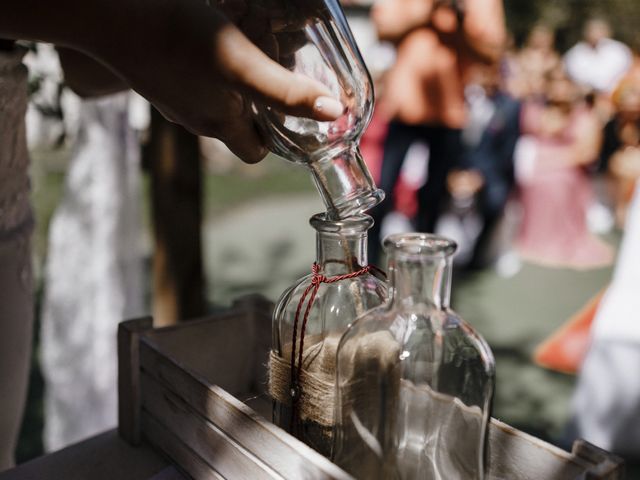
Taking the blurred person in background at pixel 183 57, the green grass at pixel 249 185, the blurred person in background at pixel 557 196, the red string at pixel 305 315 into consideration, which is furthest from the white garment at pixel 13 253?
the green grass at pixel 249 185

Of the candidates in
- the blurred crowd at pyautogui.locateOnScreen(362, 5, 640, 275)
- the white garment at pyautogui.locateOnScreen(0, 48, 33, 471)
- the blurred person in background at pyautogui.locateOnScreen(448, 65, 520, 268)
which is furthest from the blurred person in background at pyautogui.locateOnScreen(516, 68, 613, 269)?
the white garment at pyautogui.locateOnScreen(0, 48, 33, 471)

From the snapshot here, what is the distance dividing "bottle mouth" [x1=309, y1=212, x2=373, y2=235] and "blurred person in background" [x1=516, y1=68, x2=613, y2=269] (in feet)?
12.0

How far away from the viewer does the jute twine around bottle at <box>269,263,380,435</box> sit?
65 centimetres

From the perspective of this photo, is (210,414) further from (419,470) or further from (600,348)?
(600,348)

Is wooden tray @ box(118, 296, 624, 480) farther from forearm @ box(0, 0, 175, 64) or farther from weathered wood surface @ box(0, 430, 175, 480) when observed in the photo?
forearm @ box(0, 0, 175, 64)

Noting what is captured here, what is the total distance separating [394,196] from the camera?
10.7 feet

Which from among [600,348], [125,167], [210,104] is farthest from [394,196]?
[210,104]

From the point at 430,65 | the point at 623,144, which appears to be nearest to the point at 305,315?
the point at 430,65

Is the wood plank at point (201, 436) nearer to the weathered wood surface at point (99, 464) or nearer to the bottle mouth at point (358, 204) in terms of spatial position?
the weathered wood surface at point (99, 464)

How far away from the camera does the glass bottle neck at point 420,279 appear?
0.57 m

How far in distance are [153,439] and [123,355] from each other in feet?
0.36

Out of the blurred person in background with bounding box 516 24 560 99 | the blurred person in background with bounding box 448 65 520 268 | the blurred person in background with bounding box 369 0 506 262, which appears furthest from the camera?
A: the blurred person in background with bounding box 516 24 560 99

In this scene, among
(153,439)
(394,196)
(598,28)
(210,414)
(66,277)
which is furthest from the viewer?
(598,28)

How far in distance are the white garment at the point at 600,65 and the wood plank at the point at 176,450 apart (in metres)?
5.25
